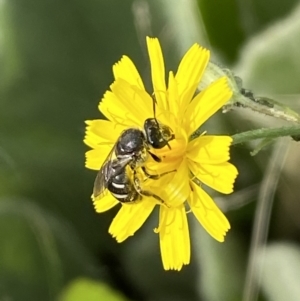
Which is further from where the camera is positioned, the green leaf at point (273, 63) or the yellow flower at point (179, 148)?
the green leaf at point (273, 63)

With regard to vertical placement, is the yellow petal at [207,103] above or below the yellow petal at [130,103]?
below

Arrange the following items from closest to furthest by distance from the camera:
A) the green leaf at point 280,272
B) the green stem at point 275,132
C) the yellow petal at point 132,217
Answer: the green stem at point 275,132, the yellow petal at point 132,217, the green leaf at point 280,272

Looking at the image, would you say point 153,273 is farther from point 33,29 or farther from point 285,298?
point 33,29

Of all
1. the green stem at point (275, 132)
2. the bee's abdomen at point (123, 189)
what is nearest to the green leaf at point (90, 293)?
the bee's abdomen at point (123, 189)

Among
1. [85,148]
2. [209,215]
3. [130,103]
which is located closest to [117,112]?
[130,103]

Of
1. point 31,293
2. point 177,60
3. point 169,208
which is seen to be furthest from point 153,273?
point 169,208

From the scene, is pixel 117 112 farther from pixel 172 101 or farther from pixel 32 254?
pixel 32 254

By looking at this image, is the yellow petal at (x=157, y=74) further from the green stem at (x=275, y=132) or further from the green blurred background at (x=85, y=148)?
the green blurred background at (x=85, y=148)
